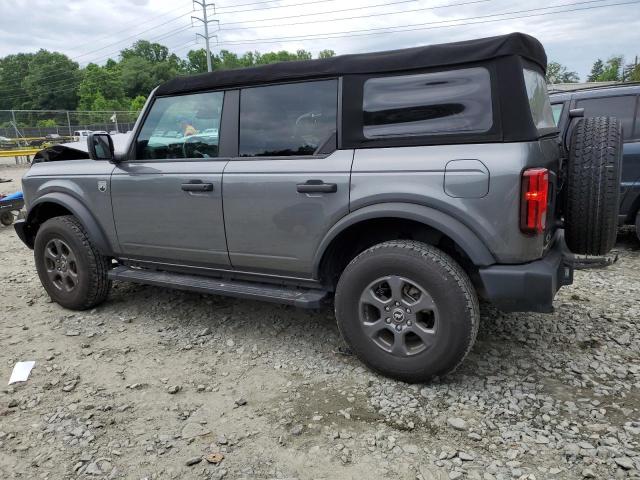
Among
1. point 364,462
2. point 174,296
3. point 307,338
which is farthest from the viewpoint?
point 174,296

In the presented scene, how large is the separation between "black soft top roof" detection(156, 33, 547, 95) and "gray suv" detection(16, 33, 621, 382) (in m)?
0.01

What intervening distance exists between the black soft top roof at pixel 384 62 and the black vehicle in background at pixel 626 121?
122 inches

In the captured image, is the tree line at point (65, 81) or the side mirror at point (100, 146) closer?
the side mirror at point (100, 146)

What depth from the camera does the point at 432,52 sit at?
9.48ft

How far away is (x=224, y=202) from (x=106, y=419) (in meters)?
1.56

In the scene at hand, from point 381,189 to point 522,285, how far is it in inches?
37.5

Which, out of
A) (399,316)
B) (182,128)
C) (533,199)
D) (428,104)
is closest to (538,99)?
(428,104)

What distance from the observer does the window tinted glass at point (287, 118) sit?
10.7ft

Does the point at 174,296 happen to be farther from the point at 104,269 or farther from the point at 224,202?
the point at 224,202

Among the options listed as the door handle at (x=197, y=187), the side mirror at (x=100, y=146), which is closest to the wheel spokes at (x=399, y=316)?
the door handle at (x=197, y=187)

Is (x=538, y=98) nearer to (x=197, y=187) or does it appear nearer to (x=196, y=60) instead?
(x=197, y=187)

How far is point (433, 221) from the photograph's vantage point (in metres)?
2.81

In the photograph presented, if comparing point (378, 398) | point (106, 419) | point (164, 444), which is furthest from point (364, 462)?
point (106, 419)

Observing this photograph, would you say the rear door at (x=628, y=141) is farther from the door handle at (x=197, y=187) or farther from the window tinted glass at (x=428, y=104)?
the door handle at (x=197, y=187)
